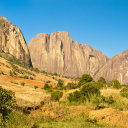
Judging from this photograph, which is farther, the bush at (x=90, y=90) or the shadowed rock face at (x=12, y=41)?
the shadowed rock face at (x=12, y=41)

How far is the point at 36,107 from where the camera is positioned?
432 inches

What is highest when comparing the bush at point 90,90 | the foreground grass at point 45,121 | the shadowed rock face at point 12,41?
the shadowed rock face at point 12,41

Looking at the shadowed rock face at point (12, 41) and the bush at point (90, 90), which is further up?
the shadowed rock face at point (12, 41)

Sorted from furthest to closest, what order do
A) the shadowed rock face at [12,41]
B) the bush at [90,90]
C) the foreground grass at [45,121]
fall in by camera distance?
the shadowed rock face at [12,41] → the bush at [90,90] → the foreground grass at [45,121]

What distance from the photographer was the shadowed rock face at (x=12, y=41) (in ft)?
421

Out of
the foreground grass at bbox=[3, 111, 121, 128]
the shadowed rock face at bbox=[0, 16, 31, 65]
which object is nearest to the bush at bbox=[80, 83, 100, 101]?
the foreground grass at bbox=[3, 111, 121, 128]

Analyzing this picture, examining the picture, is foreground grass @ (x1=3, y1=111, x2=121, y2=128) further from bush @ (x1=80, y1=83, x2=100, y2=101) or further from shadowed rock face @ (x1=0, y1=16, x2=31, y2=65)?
shadowed rock face @ (x1=0, y1=16, x2=31, y2=65)

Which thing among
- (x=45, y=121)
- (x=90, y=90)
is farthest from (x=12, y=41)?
(x=45, y=121)

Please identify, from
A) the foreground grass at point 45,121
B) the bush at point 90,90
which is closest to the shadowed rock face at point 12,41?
the bush at point 90,90

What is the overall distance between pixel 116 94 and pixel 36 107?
37.9 feet

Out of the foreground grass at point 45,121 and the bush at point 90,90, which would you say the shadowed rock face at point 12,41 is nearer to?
the bush at point 90,90

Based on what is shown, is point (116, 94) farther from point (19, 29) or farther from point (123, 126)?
point (19, 29)

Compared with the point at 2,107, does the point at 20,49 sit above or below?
above

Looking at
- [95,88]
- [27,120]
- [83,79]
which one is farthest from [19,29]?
[27,120]
